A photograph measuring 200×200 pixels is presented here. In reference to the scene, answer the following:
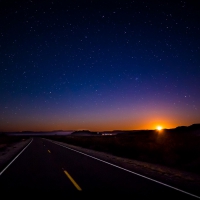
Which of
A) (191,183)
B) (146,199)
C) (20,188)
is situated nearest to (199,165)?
(191,183)

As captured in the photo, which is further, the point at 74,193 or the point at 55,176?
the point at 55,176

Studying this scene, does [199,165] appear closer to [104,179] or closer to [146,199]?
[104,179]

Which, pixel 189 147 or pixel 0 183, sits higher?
pixel 189 147

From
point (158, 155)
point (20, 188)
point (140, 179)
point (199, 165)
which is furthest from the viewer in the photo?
point (158, 155)

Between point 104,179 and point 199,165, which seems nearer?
point 104,179

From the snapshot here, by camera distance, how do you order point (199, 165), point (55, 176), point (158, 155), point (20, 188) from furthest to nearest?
point (158, 155)
point (199, 165)
point (55, 176)
point (20, 188)

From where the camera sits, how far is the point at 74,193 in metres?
6.50

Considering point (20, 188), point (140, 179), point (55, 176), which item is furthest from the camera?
point (55, 176)

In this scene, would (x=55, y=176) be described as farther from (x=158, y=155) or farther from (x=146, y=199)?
(x=158, y=155)

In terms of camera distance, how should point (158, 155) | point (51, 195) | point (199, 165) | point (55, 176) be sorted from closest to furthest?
1. point (51, 195)
2. point (55, 176)
3. point (199, 165)
4. point (158, 155)

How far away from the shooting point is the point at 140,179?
28.6ft

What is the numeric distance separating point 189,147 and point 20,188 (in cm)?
1474

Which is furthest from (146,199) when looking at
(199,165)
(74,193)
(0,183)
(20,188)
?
(199,165)

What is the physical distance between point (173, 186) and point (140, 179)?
148 centimetres
